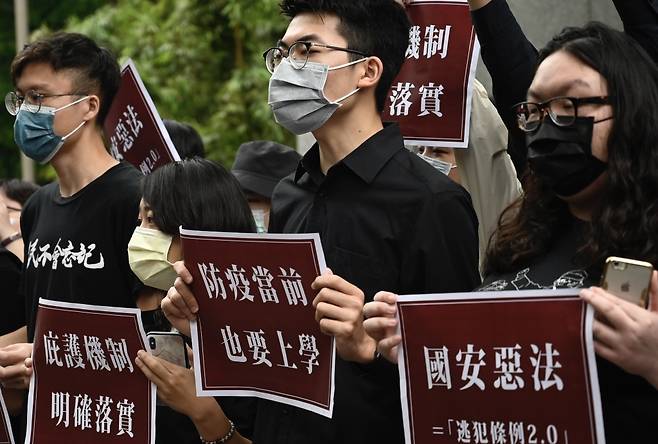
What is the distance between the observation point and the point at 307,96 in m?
3.99

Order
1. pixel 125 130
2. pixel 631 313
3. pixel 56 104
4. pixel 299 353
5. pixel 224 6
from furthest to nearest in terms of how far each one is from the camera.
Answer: pixel 224 6 → pixel 125 130 → pixel 56 104 → pixel 299 353 → pixel 631 313

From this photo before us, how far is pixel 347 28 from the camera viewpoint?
4078 mm

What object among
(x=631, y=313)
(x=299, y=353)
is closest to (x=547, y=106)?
(x=631, y=313)

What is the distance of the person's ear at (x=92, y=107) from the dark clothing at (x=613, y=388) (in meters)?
2.72

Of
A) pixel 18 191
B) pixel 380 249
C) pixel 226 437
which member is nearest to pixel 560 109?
pixel 380 249

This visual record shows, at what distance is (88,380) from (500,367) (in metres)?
1.88

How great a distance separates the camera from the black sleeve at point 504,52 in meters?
4.15

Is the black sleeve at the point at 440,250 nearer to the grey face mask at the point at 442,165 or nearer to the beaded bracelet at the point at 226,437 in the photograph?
the beaded bracelet at the point at 226,437

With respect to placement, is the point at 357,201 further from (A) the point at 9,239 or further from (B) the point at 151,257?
(A) the point at 9,239

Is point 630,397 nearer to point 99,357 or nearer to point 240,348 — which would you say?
point 240,348

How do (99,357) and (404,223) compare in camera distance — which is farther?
(99,357)

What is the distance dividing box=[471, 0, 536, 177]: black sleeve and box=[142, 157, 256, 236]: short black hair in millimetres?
1008

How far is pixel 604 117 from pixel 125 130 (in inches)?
123

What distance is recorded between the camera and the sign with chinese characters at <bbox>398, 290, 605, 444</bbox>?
291 cm
